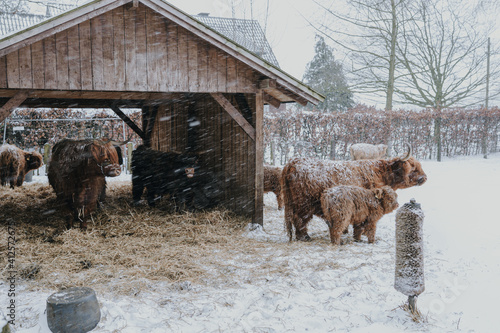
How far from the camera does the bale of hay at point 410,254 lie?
3586mm

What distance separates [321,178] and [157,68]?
3.23 metres

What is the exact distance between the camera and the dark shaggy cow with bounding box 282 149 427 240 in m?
6.24

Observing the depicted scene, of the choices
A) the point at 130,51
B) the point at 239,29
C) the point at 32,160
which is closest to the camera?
the point at 130,51

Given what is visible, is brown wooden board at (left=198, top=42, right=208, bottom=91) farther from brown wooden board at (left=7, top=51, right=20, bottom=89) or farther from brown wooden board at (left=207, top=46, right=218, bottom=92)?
brown wooden board at (left=7, top=51, right=20, bottom=89)

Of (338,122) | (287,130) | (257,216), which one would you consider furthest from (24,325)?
(338,122)

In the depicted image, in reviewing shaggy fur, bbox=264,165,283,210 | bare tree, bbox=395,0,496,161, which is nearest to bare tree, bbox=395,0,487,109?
bare tree, bbox=395,0,496,161

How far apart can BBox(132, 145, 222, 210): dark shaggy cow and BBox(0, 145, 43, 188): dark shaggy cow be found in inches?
→ 148

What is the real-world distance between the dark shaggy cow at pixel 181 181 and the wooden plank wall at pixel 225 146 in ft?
1.02

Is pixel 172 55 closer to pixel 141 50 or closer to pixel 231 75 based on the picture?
pixel 141 50

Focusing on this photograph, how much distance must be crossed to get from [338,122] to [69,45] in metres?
11.5

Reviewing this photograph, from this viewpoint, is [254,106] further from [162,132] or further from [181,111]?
[162,132]

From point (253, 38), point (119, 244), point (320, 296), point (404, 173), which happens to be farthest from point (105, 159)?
point (253, 38)

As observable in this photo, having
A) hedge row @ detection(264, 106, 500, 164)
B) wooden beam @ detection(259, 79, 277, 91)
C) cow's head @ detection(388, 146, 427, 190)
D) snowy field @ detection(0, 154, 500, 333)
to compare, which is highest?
wooden beam @ detection(259, 79, 277, 91)

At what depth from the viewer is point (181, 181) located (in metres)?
8.07
